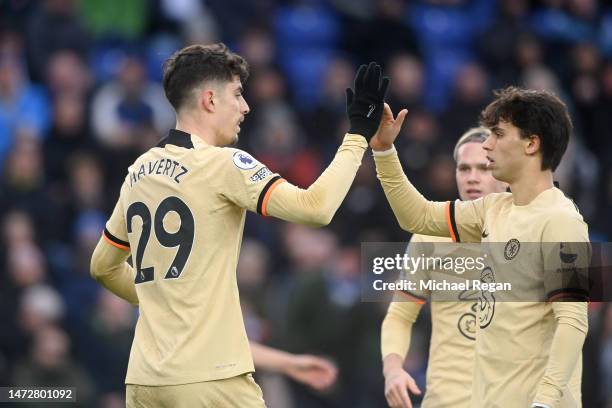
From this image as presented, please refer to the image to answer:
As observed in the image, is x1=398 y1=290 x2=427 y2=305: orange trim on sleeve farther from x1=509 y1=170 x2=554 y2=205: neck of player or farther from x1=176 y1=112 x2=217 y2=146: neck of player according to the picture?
x1=176 y1=112 x2=217 y2=146: neck of player

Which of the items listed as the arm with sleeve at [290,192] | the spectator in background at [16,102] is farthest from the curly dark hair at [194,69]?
the spectator in background at [16,102]

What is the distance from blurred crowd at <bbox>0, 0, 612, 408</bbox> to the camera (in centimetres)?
951

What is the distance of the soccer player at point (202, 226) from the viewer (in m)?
4.48

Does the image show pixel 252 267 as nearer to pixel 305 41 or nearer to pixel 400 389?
pixel 305 41

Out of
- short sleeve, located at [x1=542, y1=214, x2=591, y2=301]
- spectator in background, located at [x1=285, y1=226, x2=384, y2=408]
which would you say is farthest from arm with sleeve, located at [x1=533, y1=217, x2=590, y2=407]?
spectator in background, located at [x1=285, y1=226, x2=384, y2=408]

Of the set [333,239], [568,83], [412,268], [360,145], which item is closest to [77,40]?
[333,239]

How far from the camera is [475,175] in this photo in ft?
19.6

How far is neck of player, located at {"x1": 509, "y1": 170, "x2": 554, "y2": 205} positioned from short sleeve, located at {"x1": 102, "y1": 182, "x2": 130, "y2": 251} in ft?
5.31

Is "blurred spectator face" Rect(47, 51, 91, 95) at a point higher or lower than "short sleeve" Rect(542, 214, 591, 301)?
higher

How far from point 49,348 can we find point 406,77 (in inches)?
171

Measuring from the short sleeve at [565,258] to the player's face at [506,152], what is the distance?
0.31 meters

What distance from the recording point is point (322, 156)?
1094cm

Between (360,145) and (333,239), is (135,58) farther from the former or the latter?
(360,145)

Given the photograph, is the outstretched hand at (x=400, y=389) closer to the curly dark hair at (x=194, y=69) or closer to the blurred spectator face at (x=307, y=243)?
the curly dark hair at (x=194, y=69)
